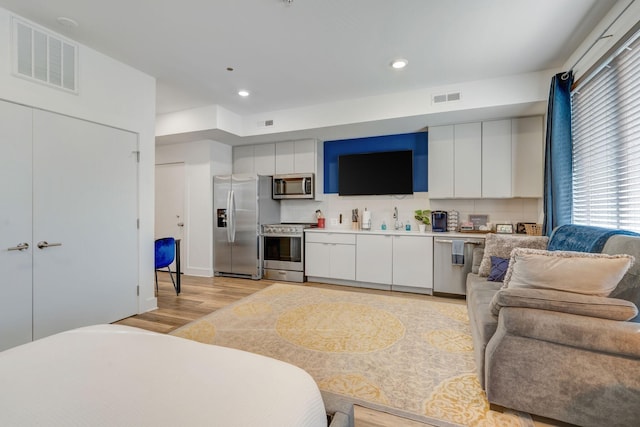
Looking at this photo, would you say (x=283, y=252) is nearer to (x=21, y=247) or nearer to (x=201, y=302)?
(x=201, y=302)

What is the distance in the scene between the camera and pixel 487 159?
3.94 metres

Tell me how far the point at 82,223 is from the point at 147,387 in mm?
2647

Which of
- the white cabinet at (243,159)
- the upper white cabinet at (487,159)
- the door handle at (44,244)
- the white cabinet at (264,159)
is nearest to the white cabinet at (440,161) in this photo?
the upper white cabinet at (487,159)

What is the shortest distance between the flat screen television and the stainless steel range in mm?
1074

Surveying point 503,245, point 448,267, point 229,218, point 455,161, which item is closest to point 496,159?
point 455,161

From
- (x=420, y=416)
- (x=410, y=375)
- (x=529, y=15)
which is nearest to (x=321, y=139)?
(x=529, y=15)

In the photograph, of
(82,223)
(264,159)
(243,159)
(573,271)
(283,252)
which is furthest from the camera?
(243,159)

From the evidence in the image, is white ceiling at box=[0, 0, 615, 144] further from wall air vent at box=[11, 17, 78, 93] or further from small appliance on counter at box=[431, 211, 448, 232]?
small appliance on counter at box=[431, 211, 448, 232]

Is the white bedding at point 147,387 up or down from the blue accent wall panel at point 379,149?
down

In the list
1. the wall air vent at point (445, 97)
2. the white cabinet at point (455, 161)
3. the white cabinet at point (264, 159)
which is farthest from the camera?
the white cabinet at point (264, 159)

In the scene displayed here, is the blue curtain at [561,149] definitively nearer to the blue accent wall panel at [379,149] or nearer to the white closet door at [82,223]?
the blue accent wall panel at [379,149]

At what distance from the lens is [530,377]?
60.7 inches

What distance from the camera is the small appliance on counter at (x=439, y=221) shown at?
4.30 meters

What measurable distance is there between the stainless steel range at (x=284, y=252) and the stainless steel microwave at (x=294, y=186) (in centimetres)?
56
